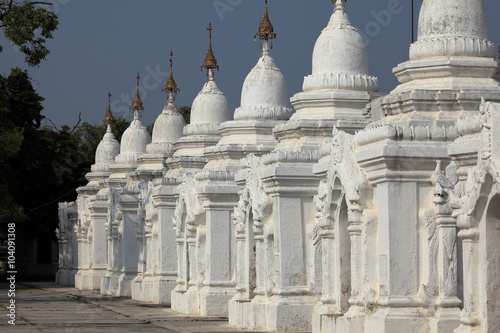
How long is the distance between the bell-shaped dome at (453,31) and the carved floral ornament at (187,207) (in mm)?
11249

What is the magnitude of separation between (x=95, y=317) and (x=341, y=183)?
1141cm

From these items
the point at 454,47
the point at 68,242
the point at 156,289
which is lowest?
the point at 156,289

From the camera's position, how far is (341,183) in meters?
19.1

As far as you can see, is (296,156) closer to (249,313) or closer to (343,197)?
(343,197)

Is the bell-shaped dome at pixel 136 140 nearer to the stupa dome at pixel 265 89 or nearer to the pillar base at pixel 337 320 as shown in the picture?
the stupa dome at pixel 265 89

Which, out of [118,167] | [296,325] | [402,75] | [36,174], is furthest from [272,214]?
[36,174]

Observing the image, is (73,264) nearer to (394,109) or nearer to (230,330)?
(230,330)

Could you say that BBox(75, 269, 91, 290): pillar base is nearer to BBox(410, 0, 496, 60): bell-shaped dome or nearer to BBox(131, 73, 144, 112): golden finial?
BBox(131, 73, 144, 112): golden finial

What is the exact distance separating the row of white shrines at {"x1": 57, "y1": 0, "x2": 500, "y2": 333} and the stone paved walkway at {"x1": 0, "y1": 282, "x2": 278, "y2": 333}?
0.80 meters

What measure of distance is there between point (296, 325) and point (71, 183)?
3843cm

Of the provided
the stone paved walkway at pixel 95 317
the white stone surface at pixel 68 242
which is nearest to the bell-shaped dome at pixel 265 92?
the stone paved walkway at pixel 95 317

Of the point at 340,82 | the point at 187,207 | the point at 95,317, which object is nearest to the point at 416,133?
the point at 340,82

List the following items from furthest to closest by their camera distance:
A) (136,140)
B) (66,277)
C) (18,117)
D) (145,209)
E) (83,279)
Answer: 1. (18,117)
2. (66,277)
3. (83,279)
4. (136,140)
5. (145,209)

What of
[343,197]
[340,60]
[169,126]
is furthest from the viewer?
[169,126]
